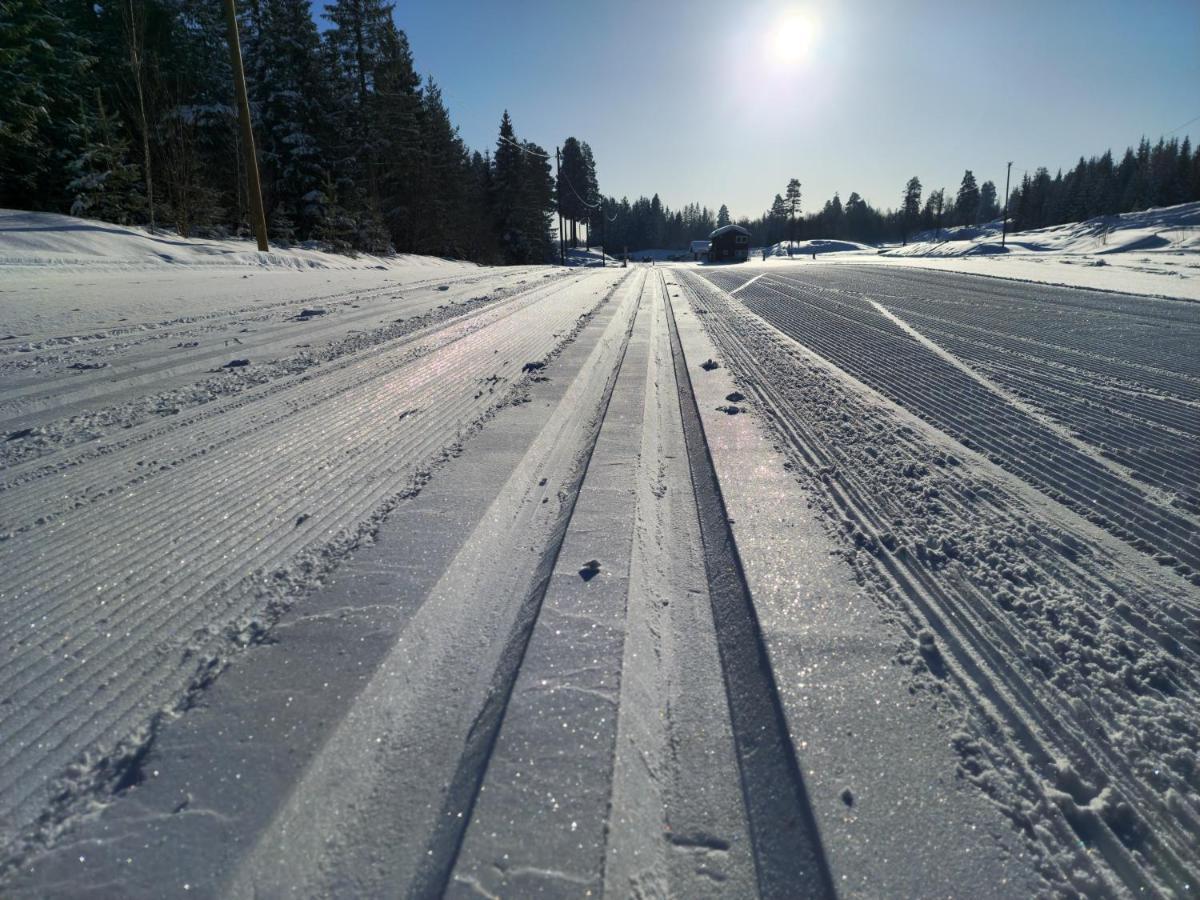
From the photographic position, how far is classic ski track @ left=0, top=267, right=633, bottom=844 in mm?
1174

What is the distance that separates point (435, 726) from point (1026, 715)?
1314 millimetres

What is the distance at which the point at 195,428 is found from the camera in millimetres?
2832

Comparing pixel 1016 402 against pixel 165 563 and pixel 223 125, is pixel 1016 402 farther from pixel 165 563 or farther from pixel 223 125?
pixel 223 125

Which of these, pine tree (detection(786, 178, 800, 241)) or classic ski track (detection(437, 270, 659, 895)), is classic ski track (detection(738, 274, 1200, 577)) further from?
pine tree (detection(786, 178, 800, 241))

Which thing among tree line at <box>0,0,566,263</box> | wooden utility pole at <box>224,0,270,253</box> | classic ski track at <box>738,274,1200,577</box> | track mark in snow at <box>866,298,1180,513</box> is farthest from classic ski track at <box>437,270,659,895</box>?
tree line at <box>0,0,566,263</box>

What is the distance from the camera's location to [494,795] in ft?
3.33

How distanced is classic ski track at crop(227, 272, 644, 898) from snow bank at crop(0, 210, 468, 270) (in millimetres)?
9502

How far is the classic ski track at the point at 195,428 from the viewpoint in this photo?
2.09 meters

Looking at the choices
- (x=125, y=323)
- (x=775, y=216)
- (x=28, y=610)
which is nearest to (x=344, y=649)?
(x=28, y=610)

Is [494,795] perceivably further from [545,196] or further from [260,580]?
[545,196]

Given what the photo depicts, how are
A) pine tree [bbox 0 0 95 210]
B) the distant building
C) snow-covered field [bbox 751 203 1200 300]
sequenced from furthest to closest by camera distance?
the distant building, pine tree [bbox 0 0 95 210], snow-covered field [bbox 751 203 1200 300]

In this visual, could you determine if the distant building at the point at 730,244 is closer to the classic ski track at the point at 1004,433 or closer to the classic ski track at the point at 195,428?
the classic ski track at the point at 1004,433

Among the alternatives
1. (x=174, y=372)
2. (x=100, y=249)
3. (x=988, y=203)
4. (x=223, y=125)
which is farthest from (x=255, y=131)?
(x=988, y=203)

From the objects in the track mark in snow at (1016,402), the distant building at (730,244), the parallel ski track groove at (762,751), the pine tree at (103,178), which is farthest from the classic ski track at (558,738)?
the distant building at (730,244)
